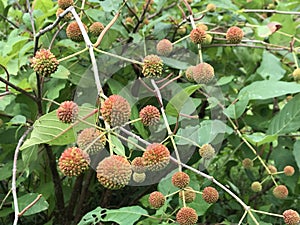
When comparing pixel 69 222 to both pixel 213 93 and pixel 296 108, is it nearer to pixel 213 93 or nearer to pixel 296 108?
pixel 213 93

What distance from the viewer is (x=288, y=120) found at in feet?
3.74

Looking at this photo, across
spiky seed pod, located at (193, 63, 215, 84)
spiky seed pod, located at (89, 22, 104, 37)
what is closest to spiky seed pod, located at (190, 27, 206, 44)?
spiky seed pod, located at (193, 63, 215, 84)

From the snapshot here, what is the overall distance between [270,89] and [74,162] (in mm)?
626

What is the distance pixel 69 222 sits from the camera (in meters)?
1.26

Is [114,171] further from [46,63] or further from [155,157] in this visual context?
[46,63]

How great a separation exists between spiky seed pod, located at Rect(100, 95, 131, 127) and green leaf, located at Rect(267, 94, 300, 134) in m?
0.63

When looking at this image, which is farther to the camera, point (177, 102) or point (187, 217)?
point (177, 102)

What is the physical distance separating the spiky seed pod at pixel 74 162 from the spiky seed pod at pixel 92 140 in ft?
0.04

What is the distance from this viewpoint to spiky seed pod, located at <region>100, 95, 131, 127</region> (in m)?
0.58

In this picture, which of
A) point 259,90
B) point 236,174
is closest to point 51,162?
point 259,90

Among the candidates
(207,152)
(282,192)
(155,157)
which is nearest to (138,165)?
(155,157)

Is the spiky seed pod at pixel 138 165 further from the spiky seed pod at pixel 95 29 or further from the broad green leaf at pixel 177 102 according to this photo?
the spiky seed pod at pixel 95 29

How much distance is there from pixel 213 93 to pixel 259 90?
0.18m

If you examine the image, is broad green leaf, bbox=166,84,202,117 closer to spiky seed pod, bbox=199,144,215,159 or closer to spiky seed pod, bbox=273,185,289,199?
spiky seed pod, bbox=199,144,215,159
